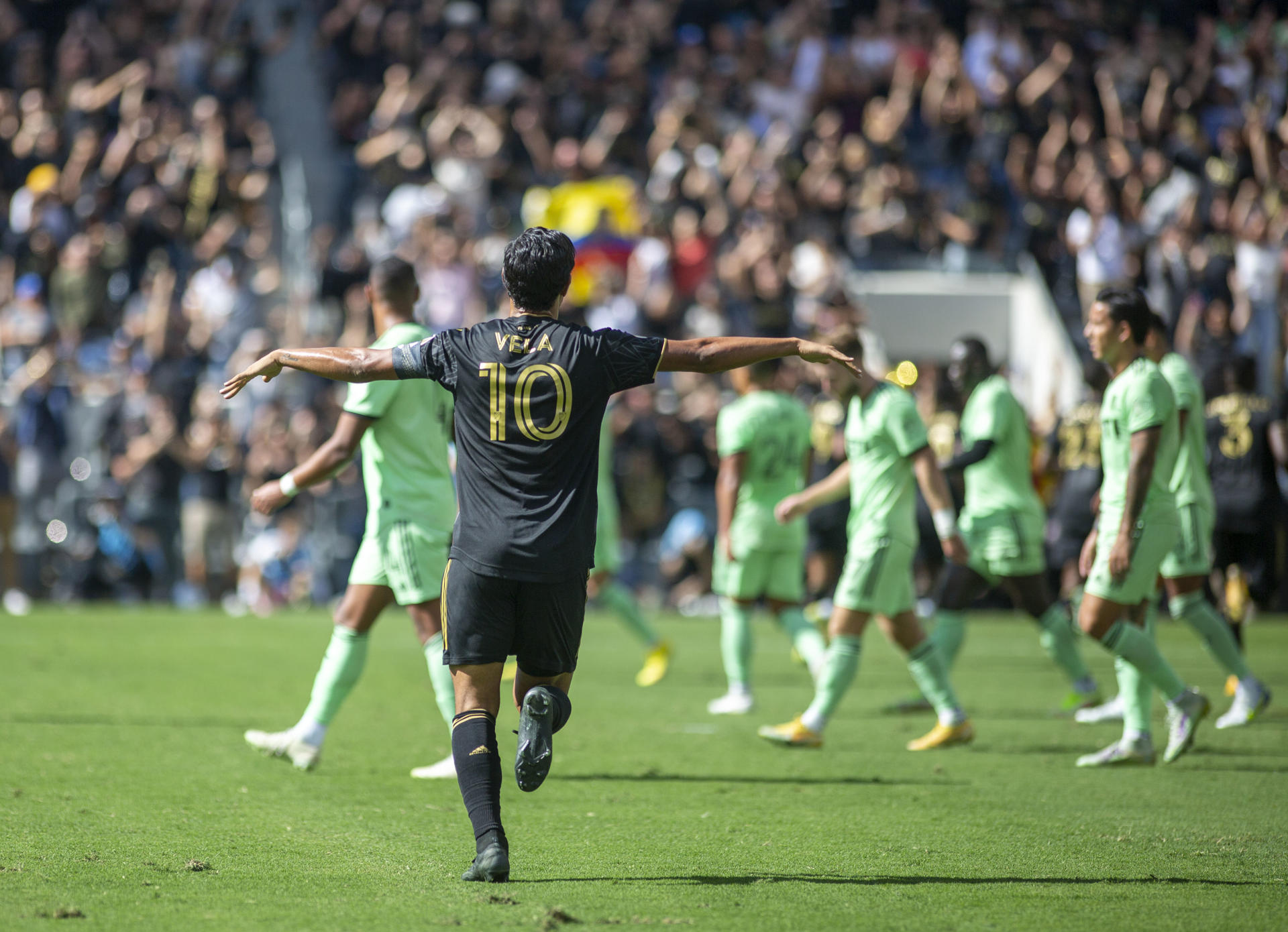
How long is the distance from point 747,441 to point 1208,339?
4.58 metres

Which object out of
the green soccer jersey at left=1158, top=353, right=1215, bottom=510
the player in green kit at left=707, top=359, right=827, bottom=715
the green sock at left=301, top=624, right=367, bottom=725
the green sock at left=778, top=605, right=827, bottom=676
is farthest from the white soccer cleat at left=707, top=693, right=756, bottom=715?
the green sock at left=301, top=624, right=367, bottom=725

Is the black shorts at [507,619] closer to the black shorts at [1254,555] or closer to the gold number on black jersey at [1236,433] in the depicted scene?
the black shorts at [1254,555]

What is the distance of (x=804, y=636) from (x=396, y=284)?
4145 mm

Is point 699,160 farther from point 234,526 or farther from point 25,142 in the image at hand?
point 25,142

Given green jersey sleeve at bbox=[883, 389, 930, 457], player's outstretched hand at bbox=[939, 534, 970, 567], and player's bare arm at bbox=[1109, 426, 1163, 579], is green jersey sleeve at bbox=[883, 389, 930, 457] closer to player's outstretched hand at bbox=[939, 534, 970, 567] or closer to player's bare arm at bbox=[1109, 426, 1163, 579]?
player's outstretched hand at bbox=[939, 534, 970, 567]

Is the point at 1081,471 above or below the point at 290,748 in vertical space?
above

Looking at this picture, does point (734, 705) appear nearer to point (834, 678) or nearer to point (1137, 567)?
point (834, 678)

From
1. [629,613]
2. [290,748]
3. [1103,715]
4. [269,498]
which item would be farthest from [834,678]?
[629,613]

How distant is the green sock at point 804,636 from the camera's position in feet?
33.4

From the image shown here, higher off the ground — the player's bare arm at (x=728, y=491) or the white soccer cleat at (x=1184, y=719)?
the player's bare arm at (x=728, y=491)

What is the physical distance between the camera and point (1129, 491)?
7520 millimetres

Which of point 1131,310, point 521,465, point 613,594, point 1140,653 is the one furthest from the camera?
point 613,594

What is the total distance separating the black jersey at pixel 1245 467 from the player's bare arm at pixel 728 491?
3532 mm

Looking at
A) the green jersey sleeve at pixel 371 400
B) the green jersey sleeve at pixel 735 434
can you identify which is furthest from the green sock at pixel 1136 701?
the green jersey sleeve at pixel 371 400
